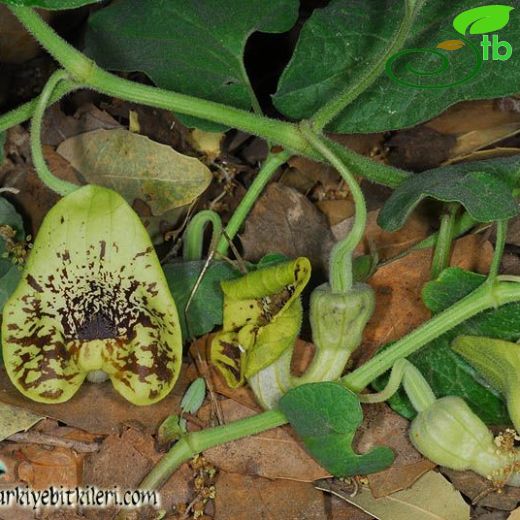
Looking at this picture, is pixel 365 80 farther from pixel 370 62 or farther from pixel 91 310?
pixel 91 310

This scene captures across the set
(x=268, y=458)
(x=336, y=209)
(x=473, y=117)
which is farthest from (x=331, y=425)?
(x=473, y=117)

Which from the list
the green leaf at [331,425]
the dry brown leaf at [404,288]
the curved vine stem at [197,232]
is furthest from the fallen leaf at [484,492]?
the curved vine stem at [197,232]

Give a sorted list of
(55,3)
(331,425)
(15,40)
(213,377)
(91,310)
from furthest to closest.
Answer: (15,40) < (213,377) < (91,310) < (331,425) < (55,3)

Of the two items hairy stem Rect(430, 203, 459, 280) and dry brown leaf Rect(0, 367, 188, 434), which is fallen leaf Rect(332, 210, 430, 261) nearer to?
hairy stem Rect(430, 203, 459, 280)

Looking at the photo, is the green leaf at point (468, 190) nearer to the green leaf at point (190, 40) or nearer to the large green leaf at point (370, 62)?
the large green leaf at point (370, 62)

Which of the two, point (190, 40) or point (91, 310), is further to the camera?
point (190, 40)

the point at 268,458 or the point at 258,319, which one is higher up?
the point at 258,319
